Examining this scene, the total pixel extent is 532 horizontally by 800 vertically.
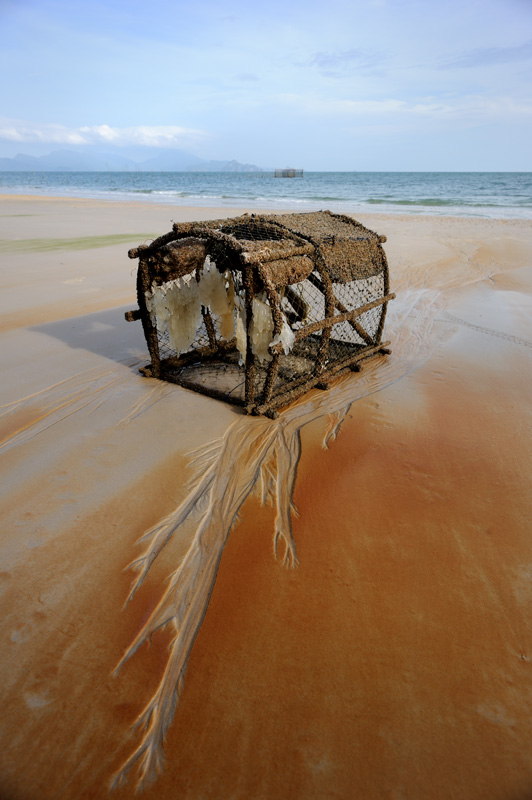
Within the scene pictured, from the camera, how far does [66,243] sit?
13141 millimetres

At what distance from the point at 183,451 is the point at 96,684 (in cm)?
202

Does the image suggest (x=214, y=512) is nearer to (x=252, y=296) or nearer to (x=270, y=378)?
(x=270, y=378)

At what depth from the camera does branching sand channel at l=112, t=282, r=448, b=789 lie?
1.99 metres

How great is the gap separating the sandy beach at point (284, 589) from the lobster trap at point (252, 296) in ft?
1.33

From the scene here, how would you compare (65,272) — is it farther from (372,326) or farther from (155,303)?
(372,326)

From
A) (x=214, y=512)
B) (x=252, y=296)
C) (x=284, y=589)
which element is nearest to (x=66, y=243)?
(x=252, y=296)

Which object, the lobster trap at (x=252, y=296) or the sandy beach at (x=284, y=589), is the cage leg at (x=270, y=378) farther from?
the sandy beach at (x=284, y=589)

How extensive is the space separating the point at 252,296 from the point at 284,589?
8.43ft

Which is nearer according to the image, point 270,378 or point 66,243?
point 270,378

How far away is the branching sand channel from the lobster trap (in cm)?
31

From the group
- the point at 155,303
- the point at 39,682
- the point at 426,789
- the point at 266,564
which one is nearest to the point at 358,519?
the point at 266,564

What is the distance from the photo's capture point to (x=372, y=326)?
7.15m

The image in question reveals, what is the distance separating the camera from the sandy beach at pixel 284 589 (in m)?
1.84

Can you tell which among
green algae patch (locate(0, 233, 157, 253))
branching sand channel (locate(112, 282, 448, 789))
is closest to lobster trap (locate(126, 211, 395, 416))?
branching sand channel (locate(112, 282, 448, 789))
